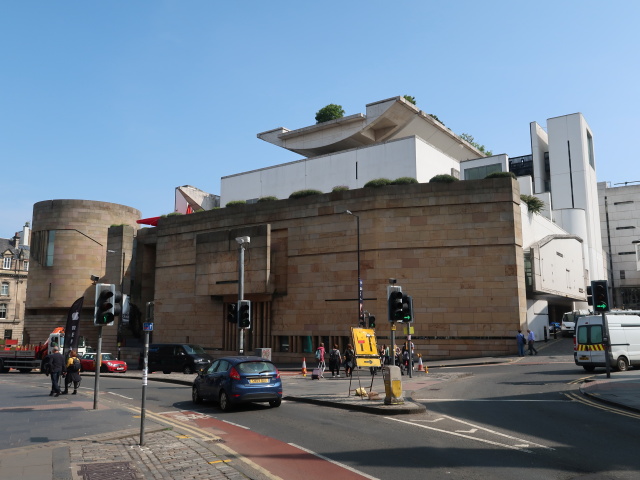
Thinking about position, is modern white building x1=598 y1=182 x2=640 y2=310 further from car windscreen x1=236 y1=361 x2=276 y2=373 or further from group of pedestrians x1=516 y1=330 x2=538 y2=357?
car windscreen x1=236 y1=361 x2=276 y2=373

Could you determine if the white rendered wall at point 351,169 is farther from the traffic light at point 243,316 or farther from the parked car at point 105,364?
the traffic light at point 243,316

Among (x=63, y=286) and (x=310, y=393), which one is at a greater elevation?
(x=63, y=286)

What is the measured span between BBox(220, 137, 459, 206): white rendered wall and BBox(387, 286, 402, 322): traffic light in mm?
25410

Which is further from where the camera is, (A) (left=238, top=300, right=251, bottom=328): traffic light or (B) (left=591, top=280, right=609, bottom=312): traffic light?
(A) (left=238, top=300, right=251, bottom=328): traffic light

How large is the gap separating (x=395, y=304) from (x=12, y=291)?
81.8 meters

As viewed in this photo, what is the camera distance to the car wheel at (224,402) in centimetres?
1442

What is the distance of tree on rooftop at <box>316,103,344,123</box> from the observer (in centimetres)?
5712

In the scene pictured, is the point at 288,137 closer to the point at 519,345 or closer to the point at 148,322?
the point at 519,345

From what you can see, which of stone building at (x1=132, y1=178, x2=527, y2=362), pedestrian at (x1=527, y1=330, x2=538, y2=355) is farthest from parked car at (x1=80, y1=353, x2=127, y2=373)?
pedestrian at (x1=527, y1=330, x2=538, y2=355)

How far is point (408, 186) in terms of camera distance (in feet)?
109

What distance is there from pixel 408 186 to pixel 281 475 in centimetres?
2717

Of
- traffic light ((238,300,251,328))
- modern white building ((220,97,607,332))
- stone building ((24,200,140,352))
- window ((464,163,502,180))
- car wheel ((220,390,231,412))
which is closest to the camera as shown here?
car wheel ((220,390,231,412))

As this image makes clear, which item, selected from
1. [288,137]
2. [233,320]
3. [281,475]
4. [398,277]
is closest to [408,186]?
[398,277]

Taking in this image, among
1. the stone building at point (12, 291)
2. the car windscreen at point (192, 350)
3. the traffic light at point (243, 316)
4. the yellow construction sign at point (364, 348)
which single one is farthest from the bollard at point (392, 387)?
the stone building at point (12, 291)
